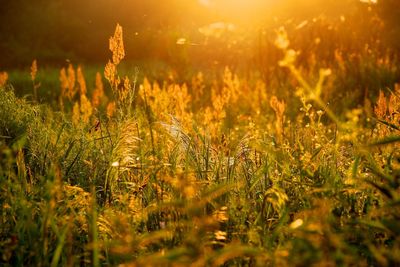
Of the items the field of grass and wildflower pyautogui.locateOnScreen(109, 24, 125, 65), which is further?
wildflower pyautogui.locateOnScreen(109, 24, 125, 65)

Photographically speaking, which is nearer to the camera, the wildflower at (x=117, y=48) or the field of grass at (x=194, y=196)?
the field of grass at (x=194, y=196)

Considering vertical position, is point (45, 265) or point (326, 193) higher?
point (326, 193)

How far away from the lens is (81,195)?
1.85 metres

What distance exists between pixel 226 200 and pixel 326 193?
0.49 m

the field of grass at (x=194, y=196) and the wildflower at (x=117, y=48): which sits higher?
the wildflower at (x=117, y=48)

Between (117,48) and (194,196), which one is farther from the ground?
(117,48)

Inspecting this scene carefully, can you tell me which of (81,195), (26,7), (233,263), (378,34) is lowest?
(233,263)

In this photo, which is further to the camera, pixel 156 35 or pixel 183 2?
pixel 183 2

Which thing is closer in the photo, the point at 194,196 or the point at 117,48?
the point at 194,196

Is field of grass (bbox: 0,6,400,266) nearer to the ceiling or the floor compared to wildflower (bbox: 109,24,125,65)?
nearer to the floor


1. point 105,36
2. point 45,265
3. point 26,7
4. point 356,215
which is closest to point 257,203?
point 356,215

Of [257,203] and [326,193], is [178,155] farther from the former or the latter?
[326,193]

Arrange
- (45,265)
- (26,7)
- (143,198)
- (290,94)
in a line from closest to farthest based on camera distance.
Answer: (45,265) < (143,198) < (290,94) < (26,7)

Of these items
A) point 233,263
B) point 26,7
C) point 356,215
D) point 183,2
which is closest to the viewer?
point 233,263
